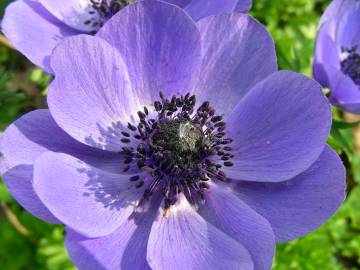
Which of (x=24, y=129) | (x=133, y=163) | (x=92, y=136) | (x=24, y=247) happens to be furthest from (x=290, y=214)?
(x=24, y=247)

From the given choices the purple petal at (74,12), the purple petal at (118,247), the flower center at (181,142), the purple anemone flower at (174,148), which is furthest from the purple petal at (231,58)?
the purple petal at (74,12)

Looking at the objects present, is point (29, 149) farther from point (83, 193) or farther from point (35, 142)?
point (83, 193)

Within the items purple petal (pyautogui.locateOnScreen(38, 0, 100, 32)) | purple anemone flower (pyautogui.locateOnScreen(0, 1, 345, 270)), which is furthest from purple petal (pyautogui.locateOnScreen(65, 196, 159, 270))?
purple petal (pyautogui.locateOnScreen(38, 0, 100, 32))

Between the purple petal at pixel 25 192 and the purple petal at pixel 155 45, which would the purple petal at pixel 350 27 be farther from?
the purple petal at pixel 25 192

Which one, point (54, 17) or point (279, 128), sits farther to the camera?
point (54, 17)

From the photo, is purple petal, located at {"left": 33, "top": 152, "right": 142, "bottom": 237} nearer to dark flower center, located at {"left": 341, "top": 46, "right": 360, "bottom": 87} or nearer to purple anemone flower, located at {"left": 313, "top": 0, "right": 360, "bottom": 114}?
purple anemone flower, located at {"left": 313, "top": 0, "right": 360, "bottom": 114}

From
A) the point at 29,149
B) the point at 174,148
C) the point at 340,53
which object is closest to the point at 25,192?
the point at 29,149
